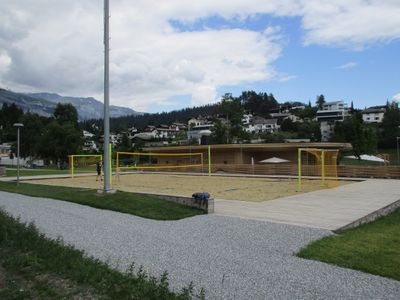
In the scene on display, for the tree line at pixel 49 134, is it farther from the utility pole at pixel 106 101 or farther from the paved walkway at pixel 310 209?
the paved walkway at pixel 310 209

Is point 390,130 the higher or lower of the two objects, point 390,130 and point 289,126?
the lower

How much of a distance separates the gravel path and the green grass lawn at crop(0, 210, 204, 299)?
0.41 meters

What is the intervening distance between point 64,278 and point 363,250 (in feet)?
14.8

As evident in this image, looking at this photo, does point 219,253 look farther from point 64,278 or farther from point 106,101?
point 106,101

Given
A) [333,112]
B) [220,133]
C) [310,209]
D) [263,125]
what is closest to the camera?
[310,209]

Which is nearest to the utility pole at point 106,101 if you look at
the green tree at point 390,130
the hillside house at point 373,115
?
the green tree at point 390,130

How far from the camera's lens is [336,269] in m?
5.32

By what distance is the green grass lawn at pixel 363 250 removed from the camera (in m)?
5.38

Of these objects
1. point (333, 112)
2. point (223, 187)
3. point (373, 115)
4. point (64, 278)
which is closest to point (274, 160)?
point (223, 187)

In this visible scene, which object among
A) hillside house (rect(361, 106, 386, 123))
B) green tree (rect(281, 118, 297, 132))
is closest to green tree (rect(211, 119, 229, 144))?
green tree (rect(281, 118, 297, 132))

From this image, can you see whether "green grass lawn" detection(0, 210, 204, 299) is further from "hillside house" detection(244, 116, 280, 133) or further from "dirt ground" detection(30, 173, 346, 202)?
"hillside house" detection(244, 116, 280, 133)

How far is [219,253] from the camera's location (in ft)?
20.3

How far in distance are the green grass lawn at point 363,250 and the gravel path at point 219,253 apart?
0.77ft

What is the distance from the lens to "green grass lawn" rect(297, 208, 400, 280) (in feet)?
17.6
